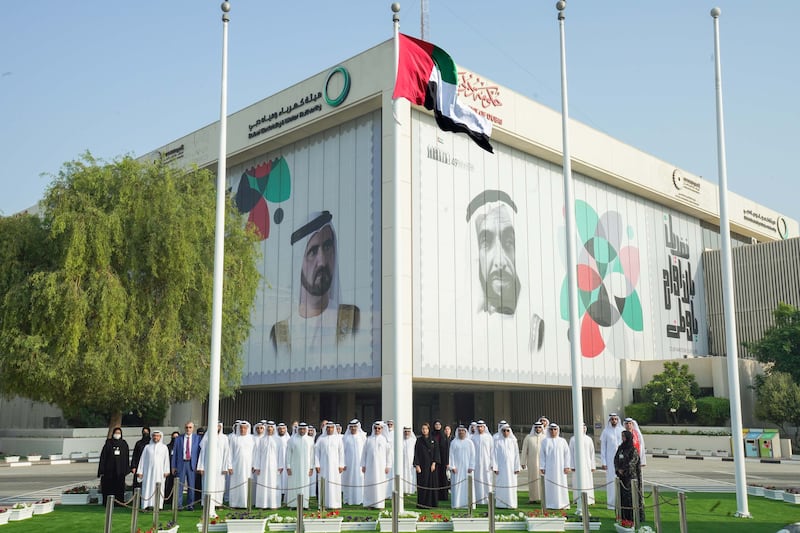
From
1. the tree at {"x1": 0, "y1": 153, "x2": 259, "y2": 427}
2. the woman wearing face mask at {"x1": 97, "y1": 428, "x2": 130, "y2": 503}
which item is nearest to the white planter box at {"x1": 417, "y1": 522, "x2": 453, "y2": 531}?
the woman wearing face mask at {"x1": 97, "y1": 428, "x2": 130, "y2": 503}

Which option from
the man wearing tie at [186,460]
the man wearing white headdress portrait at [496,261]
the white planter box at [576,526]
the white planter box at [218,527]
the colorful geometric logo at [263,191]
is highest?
the colorful geometric logo at [263,191]

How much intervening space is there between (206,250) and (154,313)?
2.88 m

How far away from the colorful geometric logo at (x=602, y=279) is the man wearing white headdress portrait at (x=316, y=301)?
36.9ft

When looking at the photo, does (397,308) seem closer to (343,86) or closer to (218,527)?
(218,527)

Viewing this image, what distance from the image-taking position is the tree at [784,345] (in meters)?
38.4

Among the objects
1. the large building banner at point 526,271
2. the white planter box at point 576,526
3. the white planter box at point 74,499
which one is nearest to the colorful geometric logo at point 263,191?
the large building banner at point 526,271

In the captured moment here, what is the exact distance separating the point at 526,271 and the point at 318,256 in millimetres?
9371

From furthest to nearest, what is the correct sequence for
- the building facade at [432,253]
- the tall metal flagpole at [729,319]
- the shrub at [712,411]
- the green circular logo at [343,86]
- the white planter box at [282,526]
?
1. the shrub at [712,411]
2. the green circular logo at [343,86]
3. the building facade at [432,253]
4. the tall metal flagpole at [729,319]
5. the white planter box at [282,526]

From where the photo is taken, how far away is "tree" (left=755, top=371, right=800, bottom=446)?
36750 millimetres

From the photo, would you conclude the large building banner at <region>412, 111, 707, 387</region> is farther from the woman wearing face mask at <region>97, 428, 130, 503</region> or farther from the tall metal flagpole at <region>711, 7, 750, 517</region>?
the tall metal flagpole at <region>711, 7, 750, 517</region>

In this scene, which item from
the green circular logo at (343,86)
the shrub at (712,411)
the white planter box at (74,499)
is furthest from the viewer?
the shrub at (712,411)

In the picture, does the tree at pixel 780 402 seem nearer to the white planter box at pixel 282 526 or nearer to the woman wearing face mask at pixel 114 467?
the white planter box at pixel 282 526

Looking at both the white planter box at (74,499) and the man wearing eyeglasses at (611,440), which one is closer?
the man wearing eyeglasses at (611,440)

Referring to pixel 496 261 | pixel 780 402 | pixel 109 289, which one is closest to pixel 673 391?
pixel 780 402
